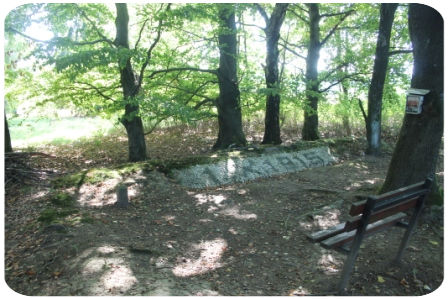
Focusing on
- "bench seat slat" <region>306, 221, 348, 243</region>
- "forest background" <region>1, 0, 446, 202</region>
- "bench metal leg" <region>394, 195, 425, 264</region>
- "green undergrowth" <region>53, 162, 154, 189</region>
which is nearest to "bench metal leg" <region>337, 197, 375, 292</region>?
"bench seat slat" <region>306, 221, 348, 243</region>

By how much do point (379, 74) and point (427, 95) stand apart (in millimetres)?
6852

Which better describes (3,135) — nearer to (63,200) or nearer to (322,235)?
(63,200)

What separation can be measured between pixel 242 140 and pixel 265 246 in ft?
25.4

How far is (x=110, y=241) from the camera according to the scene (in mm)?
4438

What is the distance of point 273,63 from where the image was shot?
39.8 feet

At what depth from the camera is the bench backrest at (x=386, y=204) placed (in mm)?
3086

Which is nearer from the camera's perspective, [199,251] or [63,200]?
[199,251]

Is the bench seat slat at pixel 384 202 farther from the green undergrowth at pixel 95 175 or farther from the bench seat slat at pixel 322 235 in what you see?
the green undergrowth at pixel 95 175

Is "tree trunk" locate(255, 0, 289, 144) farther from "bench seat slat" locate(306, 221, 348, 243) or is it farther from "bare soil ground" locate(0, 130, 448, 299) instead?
"bench seat slat" locate(306, 221, 348, 243)

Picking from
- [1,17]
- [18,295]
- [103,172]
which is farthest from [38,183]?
[1,17]

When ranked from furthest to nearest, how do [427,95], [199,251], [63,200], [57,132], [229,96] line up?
[57,132] < [229,96] < [63,200] < [427,95] < [199,251]

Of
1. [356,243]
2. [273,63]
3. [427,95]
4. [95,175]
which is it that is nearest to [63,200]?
[95,175]

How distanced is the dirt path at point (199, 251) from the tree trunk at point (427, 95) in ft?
3.18

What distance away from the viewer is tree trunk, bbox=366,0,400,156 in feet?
34.0
